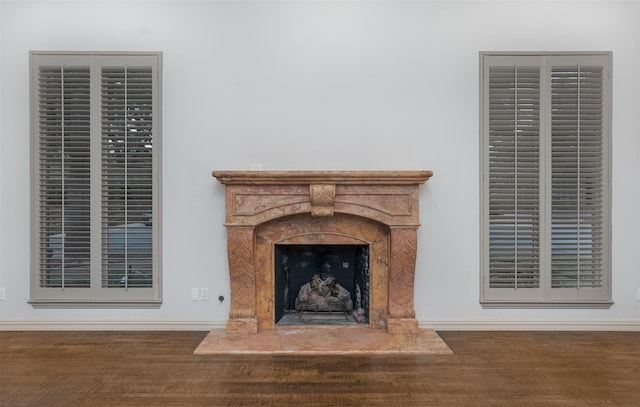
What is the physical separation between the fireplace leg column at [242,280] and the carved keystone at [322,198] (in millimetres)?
594

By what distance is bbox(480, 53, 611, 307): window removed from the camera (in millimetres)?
3734

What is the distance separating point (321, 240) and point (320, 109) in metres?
1.17

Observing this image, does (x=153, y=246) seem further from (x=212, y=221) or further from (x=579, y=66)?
(x=579, y=66)

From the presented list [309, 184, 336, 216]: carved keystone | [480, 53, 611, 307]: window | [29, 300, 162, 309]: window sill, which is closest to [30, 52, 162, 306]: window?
[29, 300, 162, 309]: window sill

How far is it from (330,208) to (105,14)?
2698 millimetres

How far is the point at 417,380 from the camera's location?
278 cm

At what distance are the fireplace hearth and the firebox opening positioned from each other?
47 mm

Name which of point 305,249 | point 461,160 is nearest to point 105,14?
point 305,249

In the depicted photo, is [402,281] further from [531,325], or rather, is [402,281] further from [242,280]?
[242,280]

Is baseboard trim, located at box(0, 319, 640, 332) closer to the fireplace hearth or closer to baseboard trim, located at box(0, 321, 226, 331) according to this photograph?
baseboard trim, located at box(0, 321, 226, 331)

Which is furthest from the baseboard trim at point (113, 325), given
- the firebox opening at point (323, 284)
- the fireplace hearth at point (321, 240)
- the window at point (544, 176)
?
the window at point (544, 176)

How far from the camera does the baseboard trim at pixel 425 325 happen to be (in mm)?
3770

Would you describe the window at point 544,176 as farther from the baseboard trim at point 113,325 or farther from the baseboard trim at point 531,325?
the baseboard trim at point 113,325

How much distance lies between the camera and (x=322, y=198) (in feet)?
11.4
